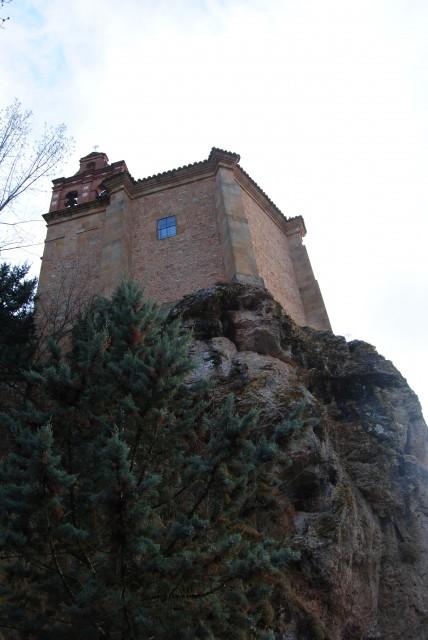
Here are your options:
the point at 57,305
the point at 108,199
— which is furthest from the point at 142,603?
the point at 108,199

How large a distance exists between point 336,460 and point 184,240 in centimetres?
772

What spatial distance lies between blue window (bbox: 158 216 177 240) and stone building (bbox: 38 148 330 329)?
29 millimetres

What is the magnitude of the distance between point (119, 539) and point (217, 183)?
1190 centimetres

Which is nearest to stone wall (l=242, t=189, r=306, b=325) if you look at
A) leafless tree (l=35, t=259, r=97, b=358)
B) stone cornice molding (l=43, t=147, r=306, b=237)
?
stone cornice molding (l=43, t=147, r=306, b=237)

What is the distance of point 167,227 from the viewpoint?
1488 centimetres

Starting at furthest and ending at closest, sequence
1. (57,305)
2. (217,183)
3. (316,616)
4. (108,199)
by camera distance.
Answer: (108,199), (217,183), (57,305), (316,616)

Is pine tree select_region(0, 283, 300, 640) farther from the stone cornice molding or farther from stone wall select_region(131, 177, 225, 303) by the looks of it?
the stone cornice molding

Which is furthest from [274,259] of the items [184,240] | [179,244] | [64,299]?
[64,299]

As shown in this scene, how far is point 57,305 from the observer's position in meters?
13.4

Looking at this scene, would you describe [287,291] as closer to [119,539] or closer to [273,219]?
[273,219]

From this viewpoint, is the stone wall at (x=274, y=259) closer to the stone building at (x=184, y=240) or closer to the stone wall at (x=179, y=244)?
the stone building at (x=184, y=240)

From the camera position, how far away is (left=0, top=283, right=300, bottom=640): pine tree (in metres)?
4.65

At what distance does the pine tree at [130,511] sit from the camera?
4652 millimetres

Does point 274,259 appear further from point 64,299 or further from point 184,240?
point 64,299
